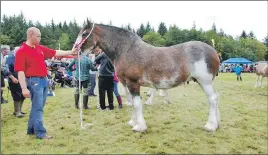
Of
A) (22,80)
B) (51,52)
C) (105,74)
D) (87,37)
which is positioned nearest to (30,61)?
(22,80)

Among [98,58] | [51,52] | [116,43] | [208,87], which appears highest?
[116,43]

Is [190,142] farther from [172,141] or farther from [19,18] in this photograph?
[19,18]

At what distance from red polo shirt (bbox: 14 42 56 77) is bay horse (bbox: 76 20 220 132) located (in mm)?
1222

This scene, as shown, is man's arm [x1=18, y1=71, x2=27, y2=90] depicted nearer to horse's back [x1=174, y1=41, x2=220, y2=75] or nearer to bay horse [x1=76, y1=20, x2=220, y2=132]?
bay horse [x1=76, y1=20, x2=220, y2=132]

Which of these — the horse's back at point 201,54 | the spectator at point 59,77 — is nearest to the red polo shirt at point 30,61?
the horse's back at point 201,54

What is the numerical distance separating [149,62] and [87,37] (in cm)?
160

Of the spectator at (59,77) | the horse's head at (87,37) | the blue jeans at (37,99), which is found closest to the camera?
the blue jeans at (37,99)

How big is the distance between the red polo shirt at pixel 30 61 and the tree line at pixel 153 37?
1962 inches

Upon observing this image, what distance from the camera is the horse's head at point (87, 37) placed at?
275 inches

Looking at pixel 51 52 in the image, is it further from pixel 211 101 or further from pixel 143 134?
pixel 211 101

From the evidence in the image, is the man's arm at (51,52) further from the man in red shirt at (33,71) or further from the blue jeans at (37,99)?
the blue jeans at (37,99)

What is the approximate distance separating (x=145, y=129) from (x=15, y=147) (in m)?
2.89

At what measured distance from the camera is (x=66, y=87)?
19828mm

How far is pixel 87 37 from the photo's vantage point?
6.98 metres
